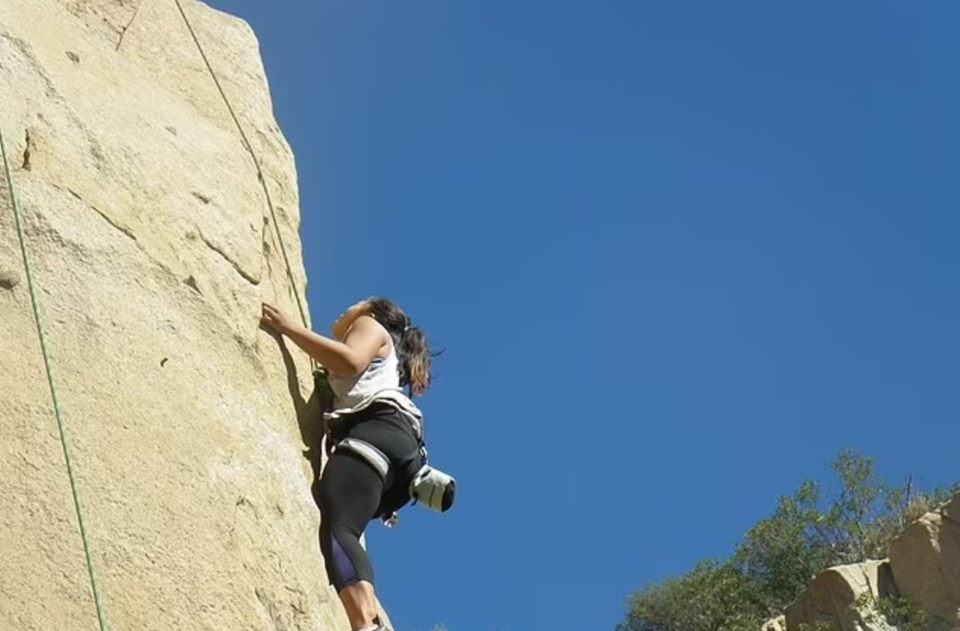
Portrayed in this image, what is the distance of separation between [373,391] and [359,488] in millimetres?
575

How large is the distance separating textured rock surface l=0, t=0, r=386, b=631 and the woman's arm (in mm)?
98

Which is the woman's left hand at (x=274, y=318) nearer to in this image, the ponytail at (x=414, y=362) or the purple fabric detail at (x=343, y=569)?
the ponytail at (x=414, y=362)

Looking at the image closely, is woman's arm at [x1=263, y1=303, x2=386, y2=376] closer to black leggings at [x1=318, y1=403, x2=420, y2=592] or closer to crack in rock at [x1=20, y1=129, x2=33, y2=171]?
black leggings at [x1=318, y1=403, x2=420, y2=592]

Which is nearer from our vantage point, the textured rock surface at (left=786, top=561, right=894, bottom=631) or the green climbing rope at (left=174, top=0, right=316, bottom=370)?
the green climbing rope at (left=174, top=0, right=316, bottom=370)

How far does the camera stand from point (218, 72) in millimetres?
8172

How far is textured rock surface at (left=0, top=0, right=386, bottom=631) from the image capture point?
468 cm

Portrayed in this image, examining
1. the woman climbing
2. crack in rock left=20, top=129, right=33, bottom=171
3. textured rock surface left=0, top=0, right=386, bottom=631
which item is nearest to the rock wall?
the woman climbing

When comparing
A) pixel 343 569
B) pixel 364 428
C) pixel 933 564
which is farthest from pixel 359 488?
pixel 933 564

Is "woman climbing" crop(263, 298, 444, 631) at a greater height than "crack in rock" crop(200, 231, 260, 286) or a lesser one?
lesser

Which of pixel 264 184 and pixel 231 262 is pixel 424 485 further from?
pixel 264 184

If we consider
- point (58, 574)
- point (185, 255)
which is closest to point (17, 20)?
→ point (185, 255)

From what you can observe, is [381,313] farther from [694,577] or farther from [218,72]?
[694,577]

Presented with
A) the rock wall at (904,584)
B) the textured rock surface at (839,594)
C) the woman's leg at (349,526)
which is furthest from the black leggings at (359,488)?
the textured rock surface at (839,594)

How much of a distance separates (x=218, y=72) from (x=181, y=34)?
0.29 metres
